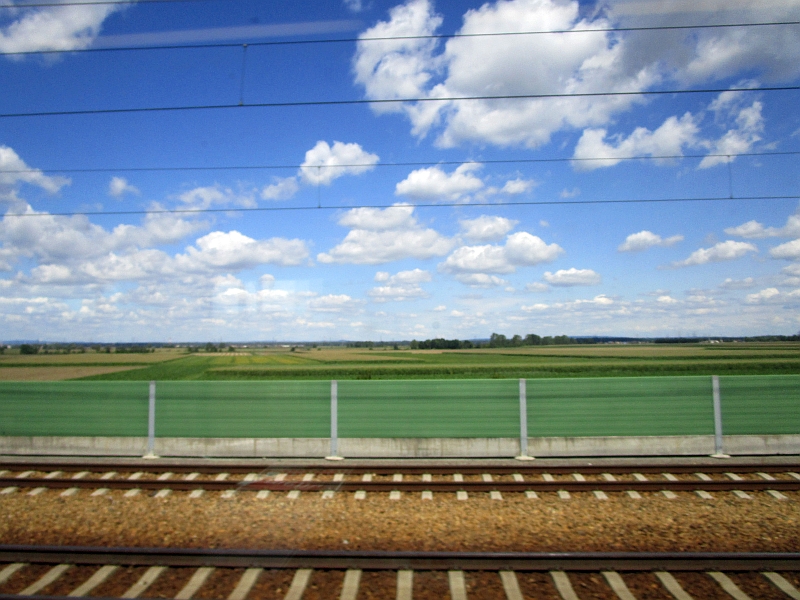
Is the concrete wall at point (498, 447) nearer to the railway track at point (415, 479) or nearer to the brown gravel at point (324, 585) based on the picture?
the railway track at point (415, 479)

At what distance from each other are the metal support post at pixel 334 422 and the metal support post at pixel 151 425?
11.4ft

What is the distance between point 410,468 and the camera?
810cm

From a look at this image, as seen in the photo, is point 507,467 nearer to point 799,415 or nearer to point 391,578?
point 391,578

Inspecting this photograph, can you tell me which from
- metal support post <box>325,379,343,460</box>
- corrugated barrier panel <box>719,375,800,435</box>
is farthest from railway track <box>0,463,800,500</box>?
corrugated barrier panel <box>719,375,800,435</box>

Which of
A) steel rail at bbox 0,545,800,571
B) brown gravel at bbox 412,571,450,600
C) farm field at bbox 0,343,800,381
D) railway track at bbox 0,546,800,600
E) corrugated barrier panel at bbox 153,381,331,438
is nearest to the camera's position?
brown gravel at bbox 412,571,450,600

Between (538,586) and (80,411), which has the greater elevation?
(80,411)

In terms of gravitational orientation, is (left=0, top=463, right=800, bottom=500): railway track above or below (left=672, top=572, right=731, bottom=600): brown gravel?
above

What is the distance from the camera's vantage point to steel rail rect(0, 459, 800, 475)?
8.00 metres

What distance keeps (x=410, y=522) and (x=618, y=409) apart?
5134 millimetres

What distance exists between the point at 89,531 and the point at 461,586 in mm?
4589

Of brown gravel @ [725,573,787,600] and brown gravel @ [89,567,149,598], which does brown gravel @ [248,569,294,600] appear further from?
brown gravel @ [725,573,787,600]

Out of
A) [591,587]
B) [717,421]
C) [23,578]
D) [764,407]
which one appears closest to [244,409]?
[23,578]

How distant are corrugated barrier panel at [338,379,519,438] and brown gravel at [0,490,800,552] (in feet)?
6.88

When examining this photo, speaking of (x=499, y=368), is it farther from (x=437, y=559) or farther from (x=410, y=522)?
(x=437, y=559)
